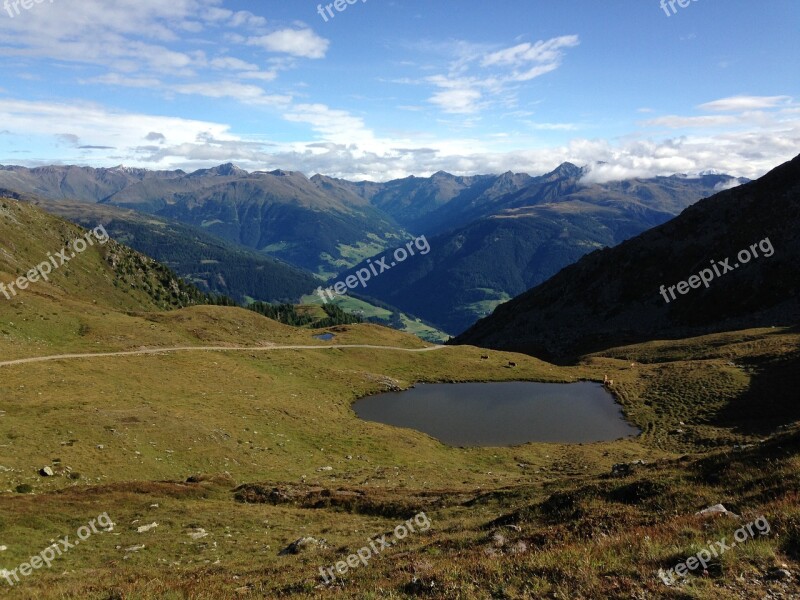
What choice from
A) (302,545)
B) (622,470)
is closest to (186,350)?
(302,545)

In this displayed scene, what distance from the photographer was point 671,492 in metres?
21.9

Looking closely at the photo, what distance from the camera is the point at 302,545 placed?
24.4 meters

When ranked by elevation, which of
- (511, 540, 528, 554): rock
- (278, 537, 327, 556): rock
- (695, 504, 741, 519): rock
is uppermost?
(695, 504, 741, 519): rock

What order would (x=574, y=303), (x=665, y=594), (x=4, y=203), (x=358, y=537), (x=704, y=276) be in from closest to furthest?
(x=665, y=594), (x=358, y=537), (x=704, y=276), (x=574, y=303), (x=4, y=203)

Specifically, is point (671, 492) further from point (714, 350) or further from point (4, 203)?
point (4, 203)

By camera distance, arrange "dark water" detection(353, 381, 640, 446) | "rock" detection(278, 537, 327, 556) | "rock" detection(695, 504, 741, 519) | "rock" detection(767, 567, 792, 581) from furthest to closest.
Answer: "dark water" detection(353, 381, 640, 446) → "rock" detection(278, 537, 327, 556) → "rock" detection(695, 504, 741, 519) → "rock" detection(767, 567, 792, 581)

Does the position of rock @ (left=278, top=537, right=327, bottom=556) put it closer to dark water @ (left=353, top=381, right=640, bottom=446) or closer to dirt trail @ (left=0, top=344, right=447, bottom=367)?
dark water @ (left=353, top=381, right=640, bottom=446)

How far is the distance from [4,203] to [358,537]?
216123 millimetres

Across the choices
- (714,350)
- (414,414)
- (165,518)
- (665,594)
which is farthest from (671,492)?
(714,350)

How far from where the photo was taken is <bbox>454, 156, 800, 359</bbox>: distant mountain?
125 meters

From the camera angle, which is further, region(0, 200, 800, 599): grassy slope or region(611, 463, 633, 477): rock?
region(611, 463, 633, 477): rock

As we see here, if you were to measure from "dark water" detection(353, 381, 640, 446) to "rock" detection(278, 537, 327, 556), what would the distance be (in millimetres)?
34998

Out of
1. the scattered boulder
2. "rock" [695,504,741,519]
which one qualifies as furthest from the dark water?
the scattered boulder

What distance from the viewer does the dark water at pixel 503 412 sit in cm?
6084
